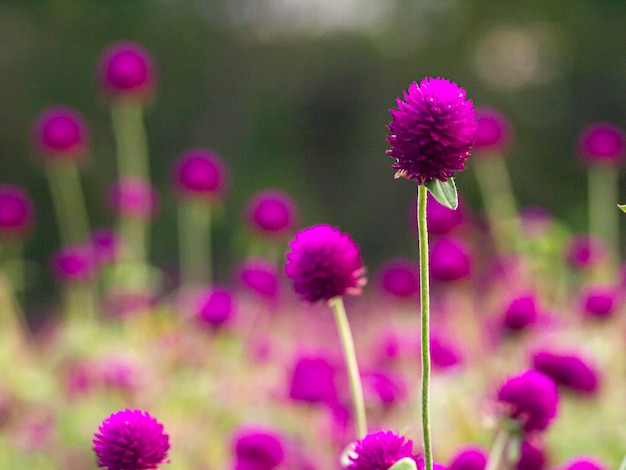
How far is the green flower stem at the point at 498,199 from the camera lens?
118 inches

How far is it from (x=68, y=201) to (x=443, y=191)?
252 inches

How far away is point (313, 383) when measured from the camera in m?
1.93

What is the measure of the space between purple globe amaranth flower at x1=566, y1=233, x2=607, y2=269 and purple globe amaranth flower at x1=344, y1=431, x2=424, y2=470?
184cm

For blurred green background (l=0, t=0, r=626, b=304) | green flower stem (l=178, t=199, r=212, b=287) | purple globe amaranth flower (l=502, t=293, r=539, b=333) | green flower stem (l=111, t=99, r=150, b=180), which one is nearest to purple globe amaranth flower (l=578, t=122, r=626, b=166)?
purple globe amaranth flower (l=502, t=293, r=539, b=333)

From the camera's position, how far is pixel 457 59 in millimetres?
7188

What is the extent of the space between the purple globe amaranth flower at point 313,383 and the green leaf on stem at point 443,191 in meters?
1.03

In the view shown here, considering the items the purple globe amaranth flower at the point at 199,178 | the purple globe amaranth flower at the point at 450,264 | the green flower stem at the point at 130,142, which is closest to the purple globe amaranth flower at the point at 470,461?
the purple globe amaranth flower at the point at 450,264

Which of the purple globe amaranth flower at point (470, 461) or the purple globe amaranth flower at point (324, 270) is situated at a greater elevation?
the purple globe amaranth flower at point (324, 270)

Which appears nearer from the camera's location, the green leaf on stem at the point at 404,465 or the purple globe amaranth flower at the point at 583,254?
the green leaf on stem at the point at 404,465

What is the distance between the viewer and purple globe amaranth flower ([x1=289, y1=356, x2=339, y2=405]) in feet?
6.29

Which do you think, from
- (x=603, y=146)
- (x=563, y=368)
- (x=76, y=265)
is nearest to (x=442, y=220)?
(x=603, y=146)

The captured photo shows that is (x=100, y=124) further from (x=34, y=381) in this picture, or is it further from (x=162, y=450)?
(x=162, y=450)

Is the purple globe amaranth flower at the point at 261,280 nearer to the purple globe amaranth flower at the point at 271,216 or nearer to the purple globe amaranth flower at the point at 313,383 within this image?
the purple globe amaranth flower at the point at 271,216

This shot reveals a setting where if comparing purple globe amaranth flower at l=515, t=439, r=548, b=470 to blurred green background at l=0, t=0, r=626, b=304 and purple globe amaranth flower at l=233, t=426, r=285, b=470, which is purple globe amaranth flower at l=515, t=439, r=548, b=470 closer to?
purple globe amaranth flower at l=233, t=426, r=285, b=470
